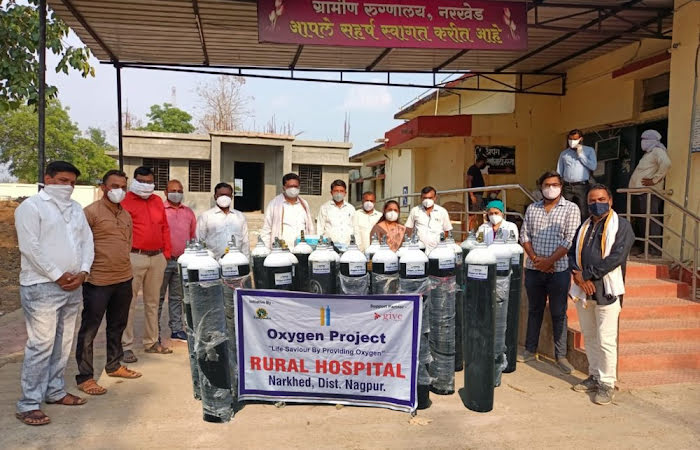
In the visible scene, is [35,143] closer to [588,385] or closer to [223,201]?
[223,201]

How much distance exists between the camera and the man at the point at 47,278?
3.86 meters

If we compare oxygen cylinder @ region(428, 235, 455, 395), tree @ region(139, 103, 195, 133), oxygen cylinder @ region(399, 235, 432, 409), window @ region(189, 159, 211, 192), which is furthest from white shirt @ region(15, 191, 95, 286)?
tree @ region(139, 103, 195, 133)

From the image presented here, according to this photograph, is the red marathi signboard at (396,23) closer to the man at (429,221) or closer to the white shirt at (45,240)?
the man at (429,221)

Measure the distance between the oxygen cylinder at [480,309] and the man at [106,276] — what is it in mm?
3022

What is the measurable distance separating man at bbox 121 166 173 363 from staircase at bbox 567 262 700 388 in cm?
429

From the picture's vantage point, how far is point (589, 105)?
10.9 meters

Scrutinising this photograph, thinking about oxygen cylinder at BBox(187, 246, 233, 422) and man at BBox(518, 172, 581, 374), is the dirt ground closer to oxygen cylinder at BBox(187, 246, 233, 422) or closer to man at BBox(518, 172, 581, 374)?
oxygen cylinder at BBox(187, 246, 233, 422)

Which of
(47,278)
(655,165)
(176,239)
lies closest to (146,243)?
(176,239)

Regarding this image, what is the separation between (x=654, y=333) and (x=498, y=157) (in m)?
7.76

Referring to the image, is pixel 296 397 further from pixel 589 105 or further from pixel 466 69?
pixel 589 105

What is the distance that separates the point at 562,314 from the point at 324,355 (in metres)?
2.94

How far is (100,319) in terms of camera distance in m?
4.59

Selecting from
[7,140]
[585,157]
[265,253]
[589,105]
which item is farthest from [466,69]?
[7,140]

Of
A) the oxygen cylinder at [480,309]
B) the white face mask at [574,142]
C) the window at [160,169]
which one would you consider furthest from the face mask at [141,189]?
the window at [160,169]
